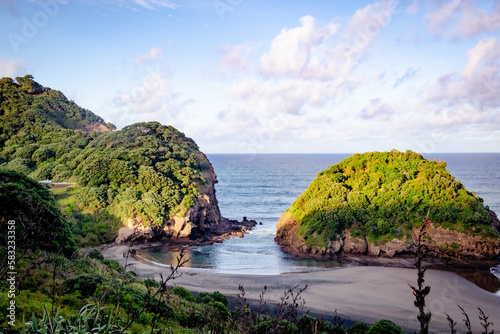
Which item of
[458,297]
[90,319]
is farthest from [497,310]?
[90,319]

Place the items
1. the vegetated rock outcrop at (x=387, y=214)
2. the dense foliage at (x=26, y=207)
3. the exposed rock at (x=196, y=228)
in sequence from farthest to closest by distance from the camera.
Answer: the exposed rock at (x=196, y=228)
the vegetated rock outcrop at (x=387, y=214)
the dense foliage at (x=26, y=207)

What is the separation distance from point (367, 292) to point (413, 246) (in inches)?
415

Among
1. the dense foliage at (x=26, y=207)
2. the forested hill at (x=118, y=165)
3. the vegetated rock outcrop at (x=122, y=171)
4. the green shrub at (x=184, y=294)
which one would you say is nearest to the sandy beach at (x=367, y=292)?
the green shrub at (x=184, y=294)

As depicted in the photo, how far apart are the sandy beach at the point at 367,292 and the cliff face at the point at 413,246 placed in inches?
132

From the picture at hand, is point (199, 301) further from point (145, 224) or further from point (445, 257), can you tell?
point (445, 257)

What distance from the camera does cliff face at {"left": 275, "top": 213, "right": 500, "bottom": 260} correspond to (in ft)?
99.5

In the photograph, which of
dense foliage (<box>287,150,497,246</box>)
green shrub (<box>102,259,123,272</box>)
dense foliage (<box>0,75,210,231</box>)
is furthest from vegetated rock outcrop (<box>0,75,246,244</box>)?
green shrub (<box>102,259,123,272</box>)

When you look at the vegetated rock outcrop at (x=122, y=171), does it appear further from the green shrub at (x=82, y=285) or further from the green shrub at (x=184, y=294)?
the green shrub at (x=82, y=285)

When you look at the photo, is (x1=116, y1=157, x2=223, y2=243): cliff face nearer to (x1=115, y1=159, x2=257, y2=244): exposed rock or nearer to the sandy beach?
(x1=115, y1=159, x2=257, y2=244): exposed rock

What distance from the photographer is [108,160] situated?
137 feet

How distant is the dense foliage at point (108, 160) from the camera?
37.6 metres

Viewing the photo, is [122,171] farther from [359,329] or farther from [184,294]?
[359,329]

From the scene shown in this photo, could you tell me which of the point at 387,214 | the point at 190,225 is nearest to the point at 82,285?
the point at 190,225

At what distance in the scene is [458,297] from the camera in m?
23.0
